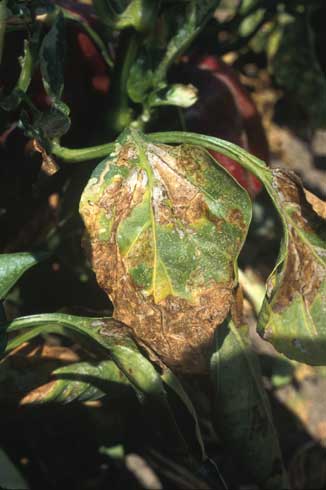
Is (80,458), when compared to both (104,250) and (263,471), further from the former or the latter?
(104,250)

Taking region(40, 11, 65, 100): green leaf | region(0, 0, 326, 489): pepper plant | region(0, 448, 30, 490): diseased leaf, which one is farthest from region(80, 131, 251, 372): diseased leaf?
region(0, 448, 30, 490): diseased leaf

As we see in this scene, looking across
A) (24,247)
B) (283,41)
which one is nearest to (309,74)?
(283,41)

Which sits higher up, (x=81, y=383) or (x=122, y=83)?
(x=122, y=83)

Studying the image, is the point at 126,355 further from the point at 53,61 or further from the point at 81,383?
the point at 53,61

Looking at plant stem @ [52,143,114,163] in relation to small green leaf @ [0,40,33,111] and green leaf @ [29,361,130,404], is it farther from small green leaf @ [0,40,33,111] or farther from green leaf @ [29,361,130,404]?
green leaf @ [29,361,130,404]

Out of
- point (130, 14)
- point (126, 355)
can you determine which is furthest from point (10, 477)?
point (130, 14)

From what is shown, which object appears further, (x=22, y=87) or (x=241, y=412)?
(x=241, y=412)
